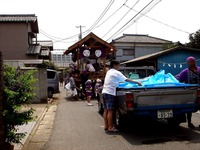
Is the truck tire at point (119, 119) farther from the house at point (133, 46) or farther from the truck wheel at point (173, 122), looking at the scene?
the house at point (133, 46)

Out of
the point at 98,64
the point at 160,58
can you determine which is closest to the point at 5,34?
the point at 98,64

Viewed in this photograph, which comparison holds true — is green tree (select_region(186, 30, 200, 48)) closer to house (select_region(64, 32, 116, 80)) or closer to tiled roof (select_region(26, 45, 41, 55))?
house (select_region(64, 32, 116, 80))

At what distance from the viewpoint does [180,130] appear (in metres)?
7.60

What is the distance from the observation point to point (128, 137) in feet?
23.2

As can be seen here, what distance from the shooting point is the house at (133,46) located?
157ft

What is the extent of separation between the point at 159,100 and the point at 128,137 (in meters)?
1.22

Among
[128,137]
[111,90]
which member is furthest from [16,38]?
[128,137]

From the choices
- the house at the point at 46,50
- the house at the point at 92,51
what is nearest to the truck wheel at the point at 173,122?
the house at the point at 92,51

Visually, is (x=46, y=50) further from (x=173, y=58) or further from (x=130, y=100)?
(x=130, y=100)

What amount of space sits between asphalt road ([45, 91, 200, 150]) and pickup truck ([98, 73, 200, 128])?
565 mm

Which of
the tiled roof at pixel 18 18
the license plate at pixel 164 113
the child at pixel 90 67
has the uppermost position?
the tiled roof at pixel 18 18

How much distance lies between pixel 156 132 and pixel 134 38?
4562 centimetres

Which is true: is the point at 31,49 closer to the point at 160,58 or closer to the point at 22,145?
the point at 160,58

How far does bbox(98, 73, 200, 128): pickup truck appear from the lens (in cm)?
666
